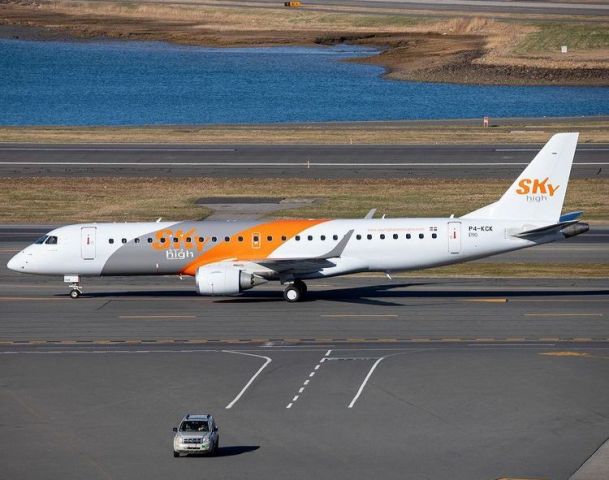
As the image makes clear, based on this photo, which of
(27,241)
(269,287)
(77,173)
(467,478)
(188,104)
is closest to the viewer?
(467,478)

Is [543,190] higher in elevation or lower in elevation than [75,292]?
higher

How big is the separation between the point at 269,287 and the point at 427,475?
98.4ft

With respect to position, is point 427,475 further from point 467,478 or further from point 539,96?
point 539,96

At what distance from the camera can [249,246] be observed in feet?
190

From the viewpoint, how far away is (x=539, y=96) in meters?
147

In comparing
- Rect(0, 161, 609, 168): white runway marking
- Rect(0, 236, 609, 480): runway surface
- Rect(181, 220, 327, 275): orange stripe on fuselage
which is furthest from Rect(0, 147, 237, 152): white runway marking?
Rect(181, 220, 327, 275): orange stripe on fuselage

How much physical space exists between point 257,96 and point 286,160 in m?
67.3

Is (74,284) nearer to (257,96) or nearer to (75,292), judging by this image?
(75,292)

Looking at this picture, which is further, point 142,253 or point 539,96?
point 539,96

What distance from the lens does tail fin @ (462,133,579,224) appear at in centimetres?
5731

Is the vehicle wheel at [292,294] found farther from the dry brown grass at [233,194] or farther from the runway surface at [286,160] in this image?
the runway surface at [286,160]

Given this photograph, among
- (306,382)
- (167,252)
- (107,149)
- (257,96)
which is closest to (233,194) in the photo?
(107,149)

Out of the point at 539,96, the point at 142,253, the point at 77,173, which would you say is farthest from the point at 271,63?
the point at 142,253

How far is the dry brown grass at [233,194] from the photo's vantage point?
8019 cm
